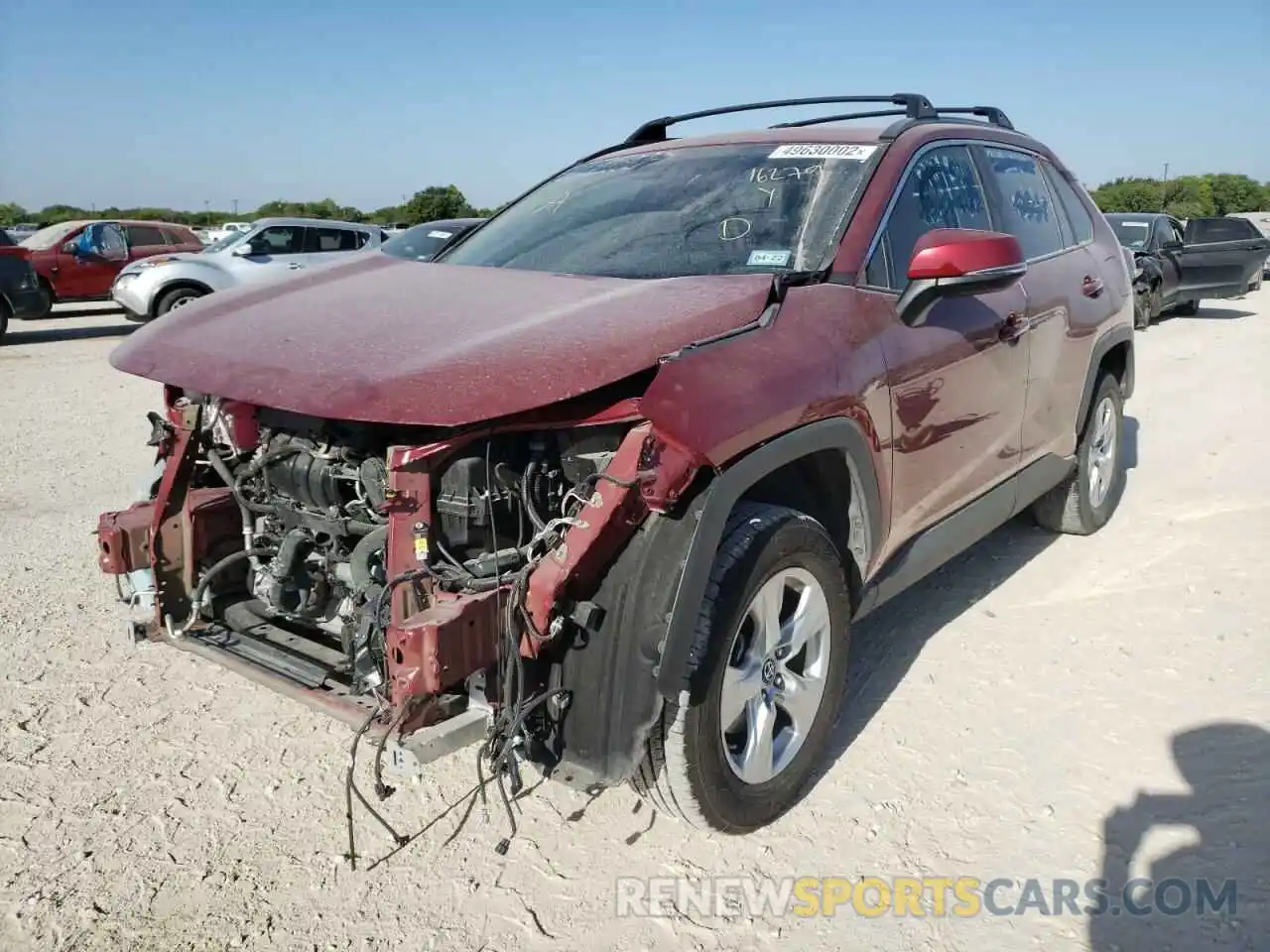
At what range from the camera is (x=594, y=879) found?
2623 millimetres

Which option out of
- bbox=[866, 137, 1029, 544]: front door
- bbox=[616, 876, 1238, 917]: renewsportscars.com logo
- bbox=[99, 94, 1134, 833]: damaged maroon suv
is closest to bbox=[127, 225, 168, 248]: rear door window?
bbox=[99, 94, 1134, 833]: damaged maroon suv

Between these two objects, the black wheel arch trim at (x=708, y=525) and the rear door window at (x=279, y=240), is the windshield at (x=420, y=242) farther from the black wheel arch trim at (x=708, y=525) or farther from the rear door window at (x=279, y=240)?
the black wheel arch trim at (x=708, y=525)

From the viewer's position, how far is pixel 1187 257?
14648mm

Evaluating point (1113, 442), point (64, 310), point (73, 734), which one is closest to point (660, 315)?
point (73, 734)

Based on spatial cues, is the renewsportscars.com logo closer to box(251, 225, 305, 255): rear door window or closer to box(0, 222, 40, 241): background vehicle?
box(251, 225, 305, 255): rear door window

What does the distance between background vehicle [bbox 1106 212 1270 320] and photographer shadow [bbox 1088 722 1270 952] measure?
1247 centimetres

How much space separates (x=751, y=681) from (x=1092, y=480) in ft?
10.2

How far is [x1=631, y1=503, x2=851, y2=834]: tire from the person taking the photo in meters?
2.48

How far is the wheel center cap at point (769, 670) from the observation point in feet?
8.97

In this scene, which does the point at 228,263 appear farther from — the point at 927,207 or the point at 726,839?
the point at 726,839

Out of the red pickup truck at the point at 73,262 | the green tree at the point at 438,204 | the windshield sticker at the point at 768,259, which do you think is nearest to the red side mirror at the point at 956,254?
the windshield sticker at the point at 768,259

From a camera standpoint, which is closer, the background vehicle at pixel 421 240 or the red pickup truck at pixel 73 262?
the background vehicle at pixel 421 240

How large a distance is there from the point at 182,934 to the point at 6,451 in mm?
5594

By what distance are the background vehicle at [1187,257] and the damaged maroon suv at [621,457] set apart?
11708mm
